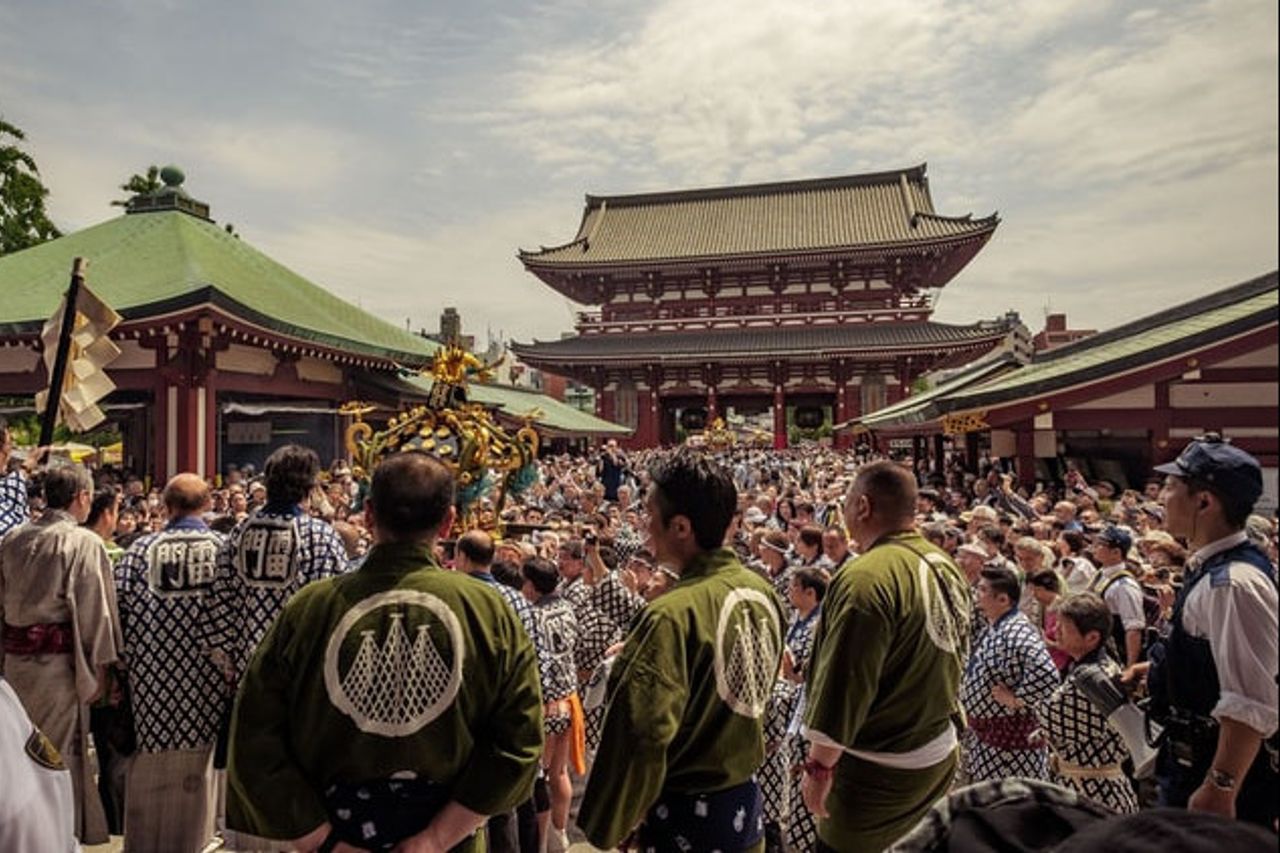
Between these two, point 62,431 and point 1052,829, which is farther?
point 62,431

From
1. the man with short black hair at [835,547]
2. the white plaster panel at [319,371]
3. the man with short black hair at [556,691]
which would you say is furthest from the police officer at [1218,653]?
the white plaster panel at [319,371]

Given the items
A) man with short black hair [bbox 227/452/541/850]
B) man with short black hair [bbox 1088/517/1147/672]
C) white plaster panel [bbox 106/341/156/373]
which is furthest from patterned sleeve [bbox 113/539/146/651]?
white plaster panel [bbox 106/341/156/373]

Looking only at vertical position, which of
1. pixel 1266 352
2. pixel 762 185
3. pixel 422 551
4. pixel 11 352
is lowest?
pixel 422 551

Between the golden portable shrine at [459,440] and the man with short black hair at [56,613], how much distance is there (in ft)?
7.04

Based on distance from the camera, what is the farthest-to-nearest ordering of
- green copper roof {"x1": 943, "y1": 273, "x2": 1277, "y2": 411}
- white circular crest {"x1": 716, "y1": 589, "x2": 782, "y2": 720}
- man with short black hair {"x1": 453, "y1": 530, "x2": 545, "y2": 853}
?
green copper roof {"x1": 943, "y1": 273, "x2": 1277, "y2": 411}
man with short black hair {"x1": 453, "y1": 530, "x2": 545, "y2": 853}
white circular crest {"x1": 716, "y1": 589, "x2": 782, "y2": 720}

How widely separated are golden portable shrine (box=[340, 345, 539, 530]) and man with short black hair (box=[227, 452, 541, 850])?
3732 millimetres

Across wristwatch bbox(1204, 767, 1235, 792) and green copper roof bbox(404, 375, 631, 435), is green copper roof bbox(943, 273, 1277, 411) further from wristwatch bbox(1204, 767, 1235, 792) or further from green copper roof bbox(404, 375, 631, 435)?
green copper roof bbox(404, 375, 631, 435)

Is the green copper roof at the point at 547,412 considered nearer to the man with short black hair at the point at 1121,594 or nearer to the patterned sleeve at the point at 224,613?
the man with short black hair at the point at 1121,594

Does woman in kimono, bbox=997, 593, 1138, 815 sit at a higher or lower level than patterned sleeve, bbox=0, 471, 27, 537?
lower

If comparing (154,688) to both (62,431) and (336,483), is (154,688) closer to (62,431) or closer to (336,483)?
(336,483)

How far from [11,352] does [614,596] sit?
A: 38.8 ft

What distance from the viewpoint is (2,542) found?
144 inches

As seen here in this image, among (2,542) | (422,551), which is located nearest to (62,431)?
(2,542)

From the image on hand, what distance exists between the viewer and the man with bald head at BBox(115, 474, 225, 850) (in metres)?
3.69
